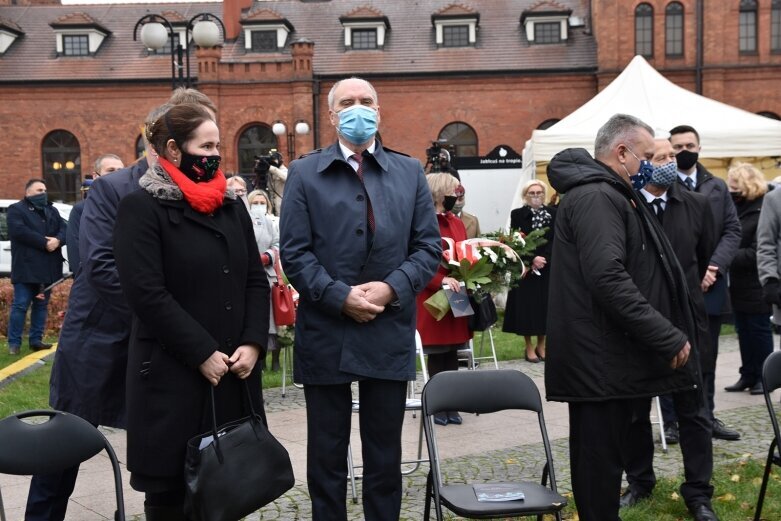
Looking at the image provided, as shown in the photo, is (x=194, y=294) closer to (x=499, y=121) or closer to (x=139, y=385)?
(x=139, y=385)

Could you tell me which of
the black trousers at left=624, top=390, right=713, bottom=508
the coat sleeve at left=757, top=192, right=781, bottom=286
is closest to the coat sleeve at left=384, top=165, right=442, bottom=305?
the black trousers at left=624, top=390, right=713, bottom=508

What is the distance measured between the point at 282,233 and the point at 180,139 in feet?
2.32

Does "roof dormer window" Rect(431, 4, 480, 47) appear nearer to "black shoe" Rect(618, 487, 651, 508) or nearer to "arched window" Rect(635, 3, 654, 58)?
"arched window" Rect(635, 3, 654, 58)

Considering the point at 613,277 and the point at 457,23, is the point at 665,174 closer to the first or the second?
the point at 613,277

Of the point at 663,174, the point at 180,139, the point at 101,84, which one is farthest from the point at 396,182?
the point at 101,84

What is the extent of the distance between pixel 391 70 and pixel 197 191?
31.7 meters

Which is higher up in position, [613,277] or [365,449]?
[613,277]

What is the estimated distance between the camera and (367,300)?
3.87 metres

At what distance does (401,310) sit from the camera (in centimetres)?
401

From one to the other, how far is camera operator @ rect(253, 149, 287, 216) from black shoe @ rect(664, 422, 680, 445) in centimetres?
523

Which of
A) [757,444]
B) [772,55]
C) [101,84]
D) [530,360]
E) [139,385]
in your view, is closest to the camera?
[139,385]

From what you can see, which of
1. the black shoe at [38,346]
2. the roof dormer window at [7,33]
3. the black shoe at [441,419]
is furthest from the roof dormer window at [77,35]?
the black shoe at [441,419]

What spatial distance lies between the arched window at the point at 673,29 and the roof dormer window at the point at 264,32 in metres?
14.8

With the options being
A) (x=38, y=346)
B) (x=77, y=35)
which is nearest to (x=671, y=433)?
(x=38, y=346)
